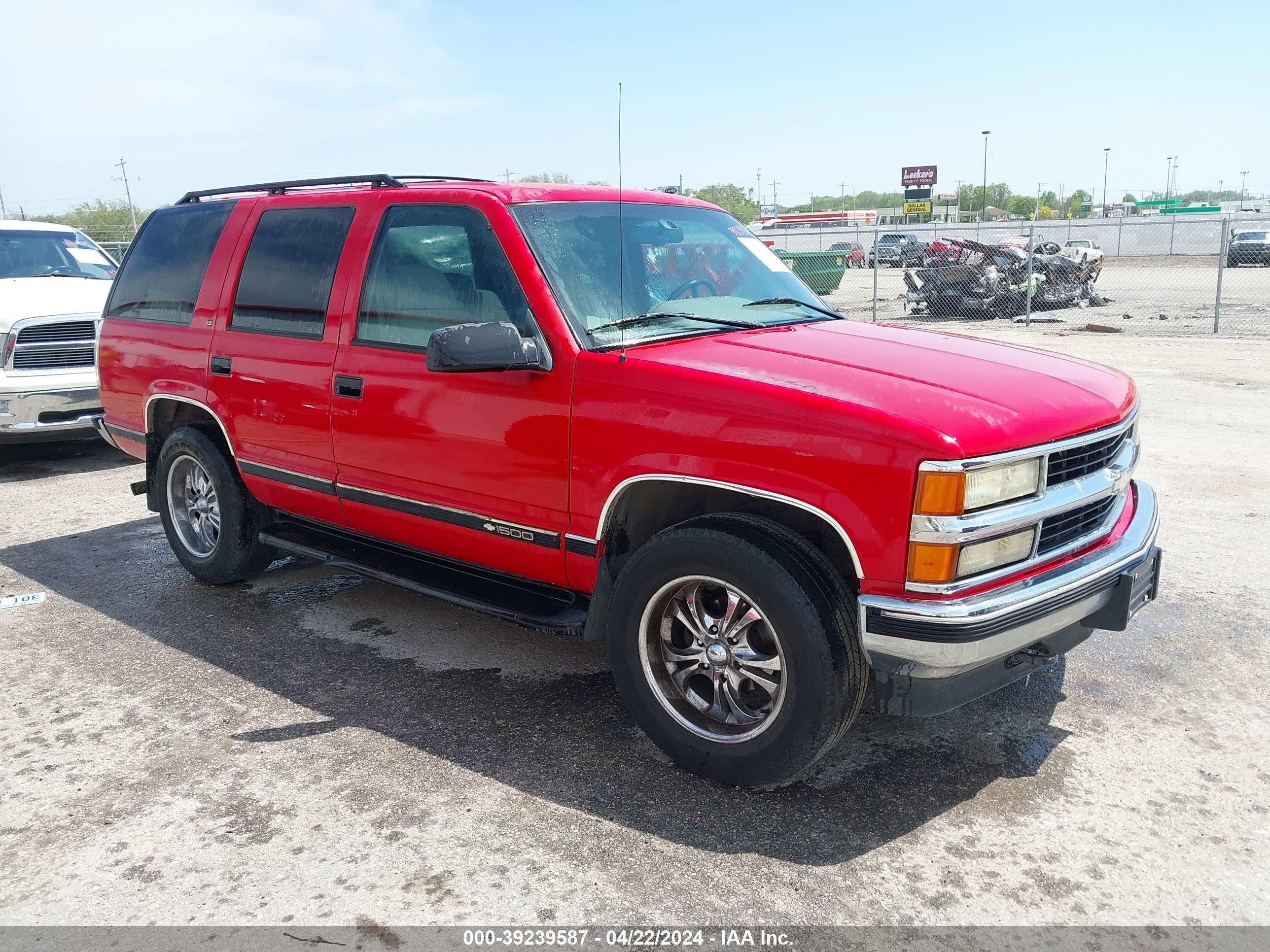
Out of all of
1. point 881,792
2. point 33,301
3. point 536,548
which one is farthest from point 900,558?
point 33,301

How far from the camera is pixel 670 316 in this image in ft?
13.1

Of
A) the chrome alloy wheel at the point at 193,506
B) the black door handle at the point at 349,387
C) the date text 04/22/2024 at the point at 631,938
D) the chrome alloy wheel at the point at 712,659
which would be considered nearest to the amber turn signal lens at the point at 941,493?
the chrome alloy wheel at the point at 712,659

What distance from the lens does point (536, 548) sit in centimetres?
395

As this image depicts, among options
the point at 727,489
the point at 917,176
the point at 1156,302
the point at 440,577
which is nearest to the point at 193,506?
the point at 440,577

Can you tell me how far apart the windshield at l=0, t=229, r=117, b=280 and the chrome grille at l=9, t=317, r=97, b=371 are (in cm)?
133

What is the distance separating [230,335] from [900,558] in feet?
11.7

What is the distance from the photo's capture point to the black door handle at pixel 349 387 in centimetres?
439

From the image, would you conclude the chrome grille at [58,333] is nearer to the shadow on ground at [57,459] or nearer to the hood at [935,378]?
the shadow on ground at [57,459]

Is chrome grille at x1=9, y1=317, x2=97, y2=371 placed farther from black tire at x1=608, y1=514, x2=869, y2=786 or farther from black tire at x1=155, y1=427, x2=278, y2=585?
black tire at x1=608, y1=514, x2=869, y2=786

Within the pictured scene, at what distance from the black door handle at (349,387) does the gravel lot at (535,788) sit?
1.20 meters

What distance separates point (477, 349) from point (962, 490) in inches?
65.0

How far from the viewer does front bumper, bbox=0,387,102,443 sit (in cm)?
848

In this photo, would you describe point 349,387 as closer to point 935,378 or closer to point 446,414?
point 446,414

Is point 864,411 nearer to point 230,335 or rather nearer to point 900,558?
point 900,558
